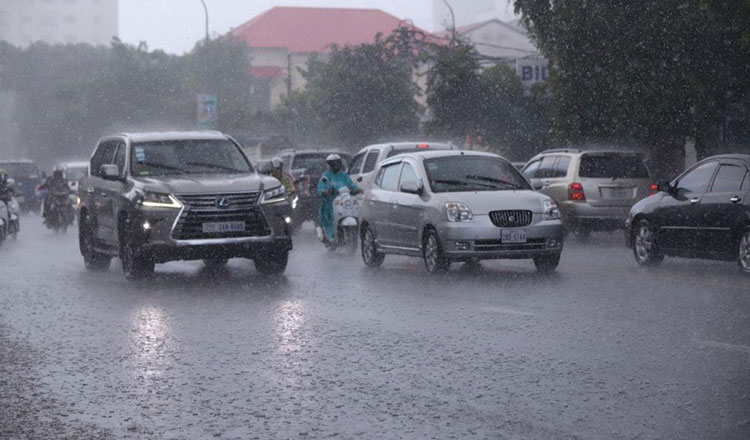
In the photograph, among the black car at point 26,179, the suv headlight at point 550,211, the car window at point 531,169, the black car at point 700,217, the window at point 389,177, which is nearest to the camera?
the black car at point 700,217

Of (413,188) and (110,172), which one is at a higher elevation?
(110,172)

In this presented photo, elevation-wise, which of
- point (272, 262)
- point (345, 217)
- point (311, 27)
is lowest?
point (272, 262)

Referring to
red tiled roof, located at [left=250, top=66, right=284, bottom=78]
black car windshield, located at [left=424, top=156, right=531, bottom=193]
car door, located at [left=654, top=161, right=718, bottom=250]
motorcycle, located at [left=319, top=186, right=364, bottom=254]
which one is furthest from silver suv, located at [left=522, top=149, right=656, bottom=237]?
red tiled roof, located at [left=250, top=66, right=284, bottom=78]

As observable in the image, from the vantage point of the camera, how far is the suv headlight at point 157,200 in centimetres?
1684

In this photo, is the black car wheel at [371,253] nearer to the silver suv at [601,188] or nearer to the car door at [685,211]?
the car door at [685,211]

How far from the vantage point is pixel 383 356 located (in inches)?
398

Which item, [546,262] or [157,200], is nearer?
[157,200]

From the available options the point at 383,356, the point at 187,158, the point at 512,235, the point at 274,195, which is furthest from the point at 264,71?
the point at 383,356

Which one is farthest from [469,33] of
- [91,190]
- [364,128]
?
[91,190]

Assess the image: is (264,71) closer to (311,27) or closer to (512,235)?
(311,27)

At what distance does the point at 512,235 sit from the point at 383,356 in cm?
709

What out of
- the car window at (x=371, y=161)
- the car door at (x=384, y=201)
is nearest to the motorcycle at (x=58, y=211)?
the car window at (x=371, y=161)

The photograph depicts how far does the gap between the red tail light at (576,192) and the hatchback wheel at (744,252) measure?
8.75 meters

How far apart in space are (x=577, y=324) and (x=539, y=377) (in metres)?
2.98
